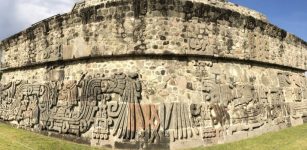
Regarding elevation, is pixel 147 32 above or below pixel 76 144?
above

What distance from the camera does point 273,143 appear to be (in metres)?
7.26

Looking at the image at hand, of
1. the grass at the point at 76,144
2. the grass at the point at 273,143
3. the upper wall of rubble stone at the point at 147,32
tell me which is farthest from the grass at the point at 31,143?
the grass at the point at 273,143

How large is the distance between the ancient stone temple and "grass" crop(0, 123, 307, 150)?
256mm

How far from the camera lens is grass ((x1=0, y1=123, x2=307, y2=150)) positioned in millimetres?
6664

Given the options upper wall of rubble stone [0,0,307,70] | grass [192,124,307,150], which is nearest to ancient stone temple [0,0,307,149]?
upper wall of rubble stone [0,0,307,70]

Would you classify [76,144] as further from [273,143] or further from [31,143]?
[273,143]

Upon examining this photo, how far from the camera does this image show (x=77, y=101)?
7355 mm

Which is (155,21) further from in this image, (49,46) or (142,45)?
(49,46)

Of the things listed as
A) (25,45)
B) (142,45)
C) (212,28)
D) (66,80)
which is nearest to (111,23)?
(142,45)

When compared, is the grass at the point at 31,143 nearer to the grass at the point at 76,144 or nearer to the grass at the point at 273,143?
the grass at the point at 76,144

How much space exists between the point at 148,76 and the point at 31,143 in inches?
102

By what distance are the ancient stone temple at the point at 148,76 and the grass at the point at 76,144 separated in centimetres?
26

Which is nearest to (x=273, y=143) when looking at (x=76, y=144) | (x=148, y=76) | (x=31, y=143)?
(x=148, y=76)

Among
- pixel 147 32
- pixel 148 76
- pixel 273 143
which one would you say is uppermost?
pixel 147 32
